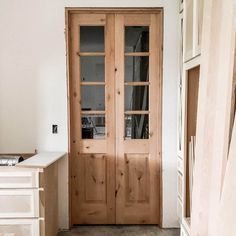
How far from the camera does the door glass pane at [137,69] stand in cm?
307

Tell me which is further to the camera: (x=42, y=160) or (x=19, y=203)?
(x=42, y=160)

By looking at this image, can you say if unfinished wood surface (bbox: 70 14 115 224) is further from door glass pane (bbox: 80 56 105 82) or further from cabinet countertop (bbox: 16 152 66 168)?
cabinet countertop (bbox: 16 152 66 168)

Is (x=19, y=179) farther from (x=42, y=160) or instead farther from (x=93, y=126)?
(x=93, y=126)

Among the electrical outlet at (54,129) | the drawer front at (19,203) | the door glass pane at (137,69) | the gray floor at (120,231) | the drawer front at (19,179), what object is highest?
the door glass pane at (137,69)

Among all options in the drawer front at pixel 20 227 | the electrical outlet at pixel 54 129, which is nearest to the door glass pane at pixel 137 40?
the electrical outlet at pixel 54 129

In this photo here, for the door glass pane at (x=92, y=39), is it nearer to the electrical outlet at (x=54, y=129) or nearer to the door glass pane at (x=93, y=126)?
the door glass pane at (x=93, y=126)

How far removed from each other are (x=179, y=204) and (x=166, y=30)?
1.89m

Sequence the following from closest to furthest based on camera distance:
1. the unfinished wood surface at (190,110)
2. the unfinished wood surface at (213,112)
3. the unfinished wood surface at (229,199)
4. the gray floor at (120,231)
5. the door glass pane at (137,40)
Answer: the unfinished wood surface at (229,199) < the unfinished wood surface at (213,112) < the unfinished wood surface at (190,110) < the gray floor at (120,231) < the door glass pane at (137,40)

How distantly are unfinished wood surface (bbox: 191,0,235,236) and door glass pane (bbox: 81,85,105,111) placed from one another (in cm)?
161

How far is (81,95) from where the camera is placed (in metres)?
3.08

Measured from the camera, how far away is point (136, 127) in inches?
122

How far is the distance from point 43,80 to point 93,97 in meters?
0.58

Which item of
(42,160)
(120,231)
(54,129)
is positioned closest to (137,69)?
(54,129)

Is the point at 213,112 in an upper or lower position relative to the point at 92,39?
lower
